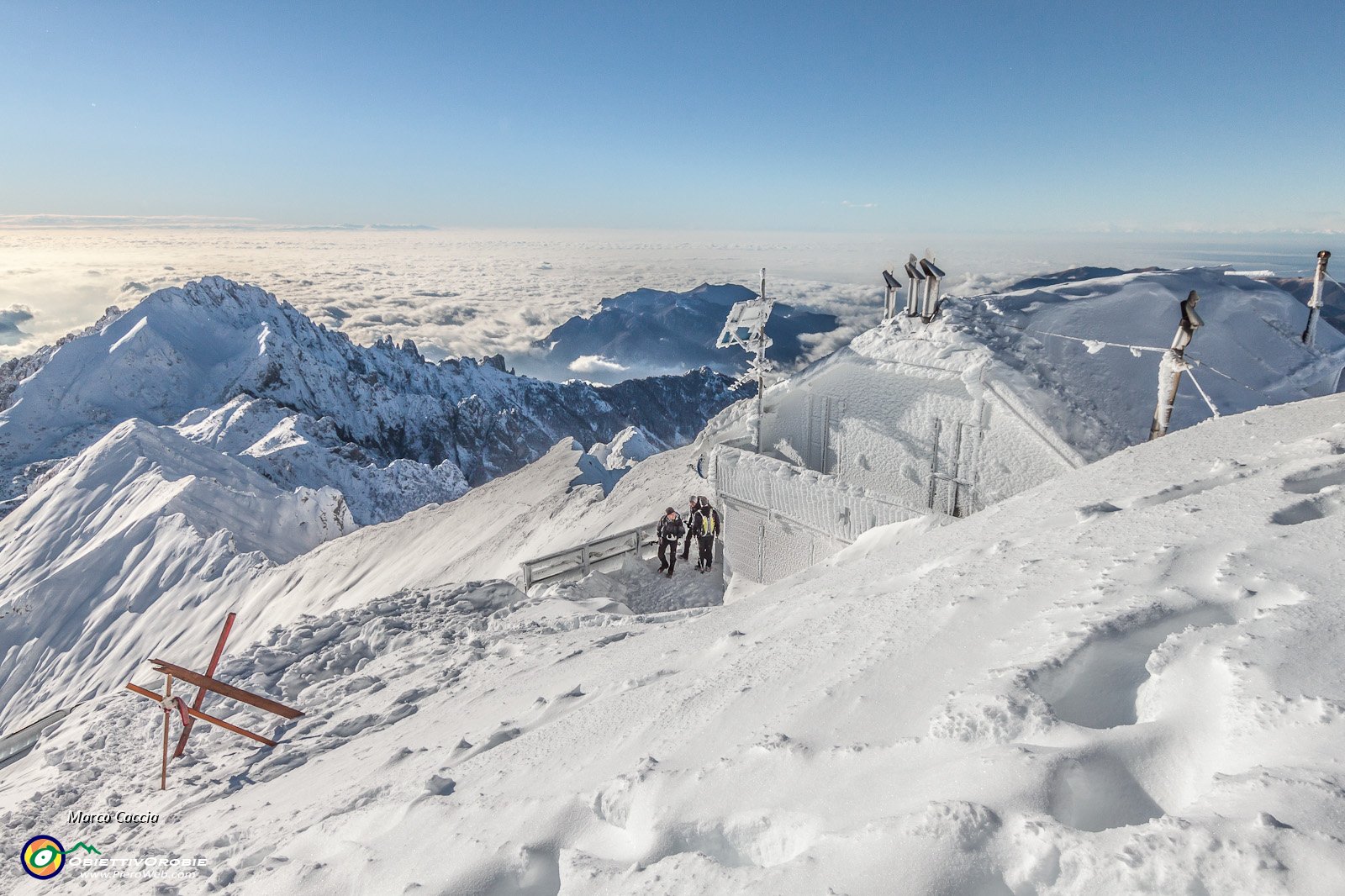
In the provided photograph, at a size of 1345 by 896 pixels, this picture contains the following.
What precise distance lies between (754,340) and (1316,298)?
9.83 metres

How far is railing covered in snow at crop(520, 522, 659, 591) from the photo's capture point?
15188 millimetres

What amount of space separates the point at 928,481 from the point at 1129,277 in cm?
605

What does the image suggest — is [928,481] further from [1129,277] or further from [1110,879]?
[1110,879]

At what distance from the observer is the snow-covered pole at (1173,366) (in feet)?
32.1

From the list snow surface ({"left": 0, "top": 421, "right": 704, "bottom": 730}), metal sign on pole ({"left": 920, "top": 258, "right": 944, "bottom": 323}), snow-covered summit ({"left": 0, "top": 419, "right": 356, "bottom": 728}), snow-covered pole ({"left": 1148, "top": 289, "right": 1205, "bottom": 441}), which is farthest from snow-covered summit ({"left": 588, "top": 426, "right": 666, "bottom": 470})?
snow-covered pole ({"left": 1148, "top": 289, "right": 1205, "bottom": 441})

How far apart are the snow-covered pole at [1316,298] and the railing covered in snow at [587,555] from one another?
1343 centimetres

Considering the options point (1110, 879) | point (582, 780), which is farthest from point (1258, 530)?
point (582, 780)

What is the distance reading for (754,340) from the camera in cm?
1525

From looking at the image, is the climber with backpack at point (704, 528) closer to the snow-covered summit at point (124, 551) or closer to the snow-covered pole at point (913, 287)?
the snow-covered pole at point (913, 287)

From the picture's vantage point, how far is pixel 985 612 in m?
5.42

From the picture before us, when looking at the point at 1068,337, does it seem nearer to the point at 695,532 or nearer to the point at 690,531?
the point at 695,532

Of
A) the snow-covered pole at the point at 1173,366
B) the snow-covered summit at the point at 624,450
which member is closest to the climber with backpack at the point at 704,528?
the snow-covered pole at the point at 1173,366

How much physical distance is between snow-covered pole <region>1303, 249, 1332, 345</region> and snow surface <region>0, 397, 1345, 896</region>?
2.90 m

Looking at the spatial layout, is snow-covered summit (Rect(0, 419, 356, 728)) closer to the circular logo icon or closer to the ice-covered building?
the circular logo icon
